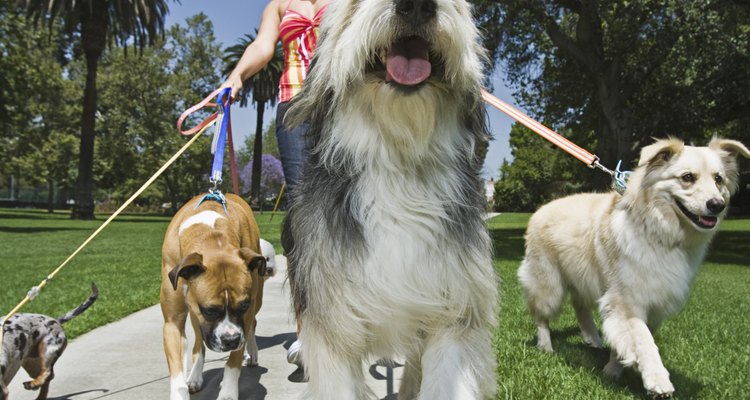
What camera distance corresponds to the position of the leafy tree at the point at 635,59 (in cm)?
1504

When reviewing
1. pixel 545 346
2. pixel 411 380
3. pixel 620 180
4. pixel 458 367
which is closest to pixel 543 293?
pixel 545 346

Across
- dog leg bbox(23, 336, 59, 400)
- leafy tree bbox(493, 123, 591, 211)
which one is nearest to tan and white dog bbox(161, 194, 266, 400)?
dog leg bbox(23, 336, 59, 400)

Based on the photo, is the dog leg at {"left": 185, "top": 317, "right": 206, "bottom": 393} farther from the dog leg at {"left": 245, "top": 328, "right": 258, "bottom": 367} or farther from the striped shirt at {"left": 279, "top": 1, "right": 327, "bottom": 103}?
the striped shirt at {"left": 279, "top": 1, "right": 327, "bottom": 103}

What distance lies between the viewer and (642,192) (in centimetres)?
412

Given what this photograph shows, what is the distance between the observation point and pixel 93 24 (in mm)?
28453

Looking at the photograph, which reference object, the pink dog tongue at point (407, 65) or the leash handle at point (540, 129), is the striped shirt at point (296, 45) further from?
the pink dog tongue at point (407, 65)

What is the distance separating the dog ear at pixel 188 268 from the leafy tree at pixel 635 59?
13.1 m

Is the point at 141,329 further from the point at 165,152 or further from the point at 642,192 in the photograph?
the point at 165,152

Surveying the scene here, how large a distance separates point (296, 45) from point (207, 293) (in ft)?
5.59

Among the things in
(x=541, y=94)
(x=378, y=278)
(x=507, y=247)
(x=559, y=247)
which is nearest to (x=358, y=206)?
(x=378, y=278)

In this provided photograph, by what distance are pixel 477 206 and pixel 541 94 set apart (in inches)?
778

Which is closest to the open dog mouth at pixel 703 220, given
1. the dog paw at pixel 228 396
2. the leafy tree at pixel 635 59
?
the dog paw at pixel 228 396

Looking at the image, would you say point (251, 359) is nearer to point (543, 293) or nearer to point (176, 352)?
point (176, 352)

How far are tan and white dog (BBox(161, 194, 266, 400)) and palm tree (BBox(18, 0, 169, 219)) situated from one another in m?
27.6
